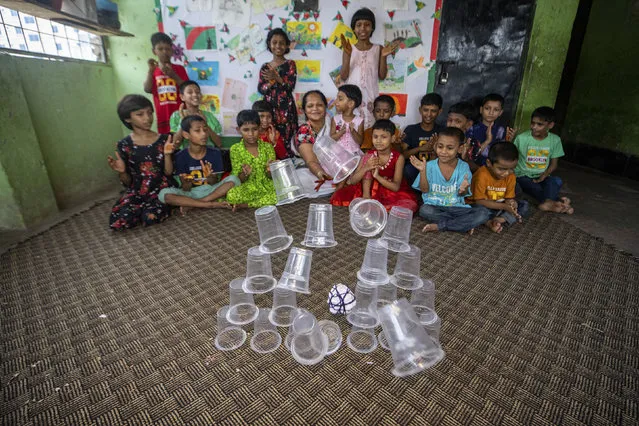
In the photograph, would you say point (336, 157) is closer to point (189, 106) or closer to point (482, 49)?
point (189, 106)

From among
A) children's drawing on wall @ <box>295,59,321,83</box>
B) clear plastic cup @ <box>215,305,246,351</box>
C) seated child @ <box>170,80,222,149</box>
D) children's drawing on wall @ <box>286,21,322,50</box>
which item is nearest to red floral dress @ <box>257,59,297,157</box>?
children's drawing on wall @ <box>295,59,321,83</box>

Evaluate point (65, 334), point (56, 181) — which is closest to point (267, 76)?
point (56, 181)

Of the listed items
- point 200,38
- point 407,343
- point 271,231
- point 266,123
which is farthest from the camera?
point 200,38

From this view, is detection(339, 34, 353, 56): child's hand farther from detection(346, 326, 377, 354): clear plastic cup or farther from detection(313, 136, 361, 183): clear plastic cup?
detection(346, 326, 377, 354): clear plastic cup

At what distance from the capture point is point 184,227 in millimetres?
2816

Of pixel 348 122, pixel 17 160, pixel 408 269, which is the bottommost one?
pixel 408 269

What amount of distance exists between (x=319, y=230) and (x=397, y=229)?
0.56 meters

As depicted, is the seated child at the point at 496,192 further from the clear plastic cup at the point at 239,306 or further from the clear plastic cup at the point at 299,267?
the clear plastic cup at the point at 239,306

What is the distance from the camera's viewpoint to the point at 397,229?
2414 mm

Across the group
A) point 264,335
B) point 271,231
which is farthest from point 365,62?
point 264,335

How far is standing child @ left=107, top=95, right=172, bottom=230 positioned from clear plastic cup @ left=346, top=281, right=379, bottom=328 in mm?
1965

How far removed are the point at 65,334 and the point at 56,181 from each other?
2.21 metres

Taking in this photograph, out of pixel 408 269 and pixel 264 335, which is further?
pixel 408 269

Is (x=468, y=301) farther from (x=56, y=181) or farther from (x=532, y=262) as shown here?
(x=56, y=181)
